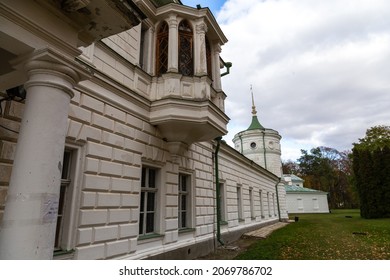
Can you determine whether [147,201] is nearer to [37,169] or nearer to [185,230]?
[185,230]

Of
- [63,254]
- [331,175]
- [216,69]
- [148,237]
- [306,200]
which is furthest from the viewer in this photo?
[331,175]

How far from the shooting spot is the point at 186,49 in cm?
812

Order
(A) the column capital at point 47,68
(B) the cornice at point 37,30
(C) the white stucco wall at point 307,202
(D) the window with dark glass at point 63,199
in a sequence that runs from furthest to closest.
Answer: (C) the white stucco wall at point 307,202 < (D) the window with dark glass at point 63,199 < (A) the column capital at point 47,68 < (B) the cornice at point 37,30

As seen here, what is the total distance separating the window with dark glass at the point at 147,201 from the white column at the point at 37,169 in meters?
4.65

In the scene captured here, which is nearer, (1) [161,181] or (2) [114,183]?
(2) [114,183]

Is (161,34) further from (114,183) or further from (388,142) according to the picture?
(388,142)

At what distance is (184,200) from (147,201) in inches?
85.0

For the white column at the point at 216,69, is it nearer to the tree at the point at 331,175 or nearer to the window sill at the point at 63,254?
the window sill at the point at 63,254

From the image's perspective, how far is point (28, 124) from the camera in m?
2.45

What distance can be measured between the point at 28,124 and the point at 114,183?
3.55 m

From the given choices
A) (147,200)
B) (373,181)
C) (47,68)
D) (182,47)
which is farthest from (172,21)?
(373,181)

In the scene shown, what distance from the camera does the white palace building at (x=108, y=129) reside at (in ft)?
7.96

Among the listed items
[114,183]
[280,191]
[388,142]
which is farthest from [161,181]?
[388,142]

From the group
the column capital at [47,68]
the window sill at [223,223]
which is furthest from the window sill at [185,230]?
the column capital at [47,68]
